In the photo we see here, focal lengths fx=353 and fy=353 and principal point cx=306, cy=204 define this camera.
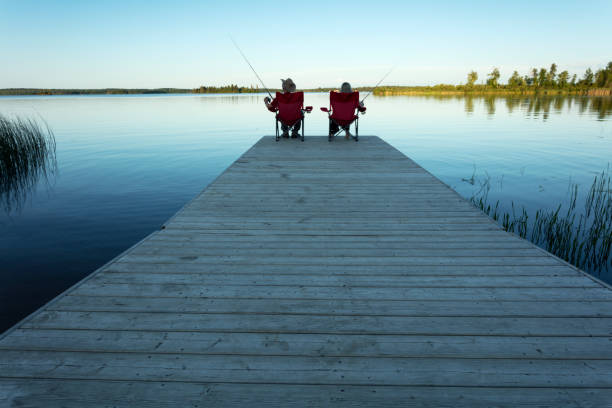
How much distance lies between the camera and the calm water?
13.5 feet

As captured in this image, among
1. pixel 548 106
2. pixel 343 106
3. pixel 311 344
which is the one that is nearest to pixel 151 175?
pixel 343 106

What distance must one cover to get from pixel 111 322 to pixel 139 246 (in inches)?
40.2

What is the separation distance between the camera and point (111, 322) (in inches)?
70.2

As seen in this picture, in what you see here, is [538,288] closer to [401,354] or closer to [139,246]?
[401,354]

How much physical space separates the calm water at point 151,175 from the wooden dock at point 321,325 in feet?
6.18

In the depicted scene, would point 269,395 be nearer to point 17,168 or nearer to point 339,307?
point 339,307

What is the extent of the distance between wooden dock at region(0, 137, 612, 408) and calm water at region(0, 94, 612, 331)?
1884 mm

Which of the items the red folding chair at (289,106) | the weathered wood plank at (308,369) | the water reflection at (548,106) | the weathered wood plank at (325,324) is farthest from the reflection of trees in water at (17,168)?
the water reflection at (548,106)

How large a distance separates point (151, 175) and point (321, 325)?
7503 millimetres

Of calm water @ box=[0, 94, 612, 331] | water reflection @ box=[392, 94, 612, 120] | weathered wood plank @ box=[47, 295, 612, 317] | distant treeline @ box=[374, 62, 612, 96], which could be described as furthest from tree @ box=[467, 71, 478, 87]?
weathered wood plank @ box=[47, 295, 612, 317]

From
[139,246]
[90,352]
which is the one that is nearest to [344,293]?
[90,352]

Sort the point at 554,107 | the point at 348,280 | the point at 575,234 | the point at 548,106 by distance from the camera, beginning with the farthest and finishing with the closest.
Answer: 1. the point at 548,106
2. the point at 554,107
3. the point at 575,234
4. the point at 348,280

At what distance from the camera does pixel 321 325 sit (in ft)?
5.82

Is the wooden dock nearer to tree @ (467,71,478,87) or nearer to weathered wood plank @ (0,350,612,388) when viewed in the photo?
weathered wood plank @ (0,350,612,388)
